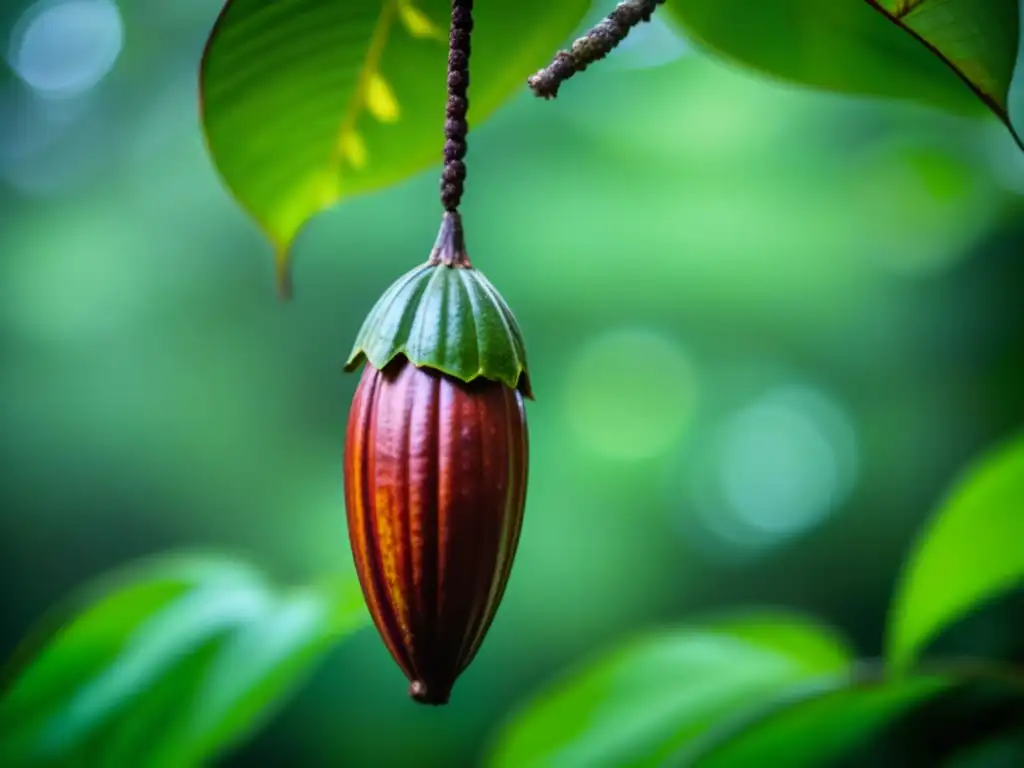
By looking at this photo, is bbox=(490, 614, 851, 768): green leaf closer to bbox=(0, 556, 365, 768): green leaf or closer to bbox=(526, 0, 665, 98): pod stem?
bbox=(0, 556, 365, 768): green leaf

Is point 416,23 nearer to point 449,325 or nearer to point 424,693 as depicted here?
point 449,325

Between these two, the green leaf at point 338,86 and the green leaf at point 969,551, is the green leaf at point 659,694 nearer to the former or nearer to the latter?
the green leaf at point 969,551

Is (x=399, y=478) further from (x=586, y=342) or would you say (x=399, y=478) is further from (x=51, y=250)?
(x=51, y=250)

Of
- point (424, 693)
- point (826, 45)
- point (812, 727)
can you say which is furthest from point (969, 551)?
point (424, 693)

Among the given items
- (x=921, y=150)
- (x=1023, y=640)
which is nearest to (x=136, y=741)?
(x=921, y=150)

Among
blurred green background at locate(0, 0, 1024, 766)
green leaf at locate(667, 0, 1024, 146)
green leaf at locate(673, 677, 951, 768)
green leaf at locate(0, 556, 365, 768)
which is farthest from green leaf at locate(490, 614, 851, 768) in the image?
blurred green background at locate(0, 0, 1024, 766)

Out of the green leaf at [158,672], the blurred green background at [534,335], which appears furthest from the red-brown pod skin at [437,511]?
the blurred green background at [534,335]
